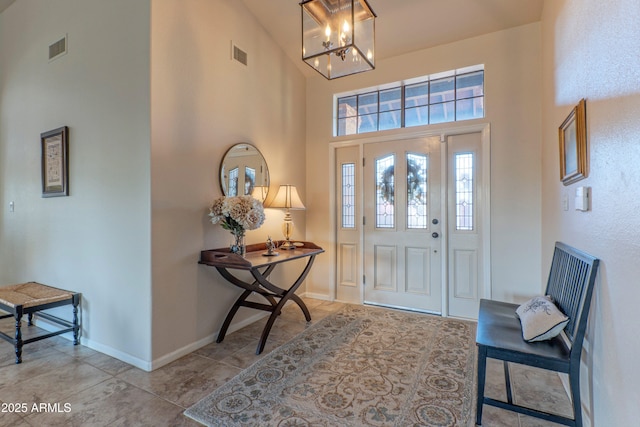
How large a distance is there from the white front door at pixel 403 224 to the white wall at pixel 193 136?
1.38 meters

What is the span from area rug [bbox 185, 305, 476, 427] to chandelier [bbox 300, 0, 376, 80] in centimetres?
234

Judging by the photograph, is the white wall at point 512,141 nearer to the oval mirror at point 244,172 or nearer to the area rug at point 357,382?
the area rug at point 357,382

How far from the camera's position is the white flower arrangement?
270 cm

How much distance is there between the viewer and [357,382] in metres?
2.19

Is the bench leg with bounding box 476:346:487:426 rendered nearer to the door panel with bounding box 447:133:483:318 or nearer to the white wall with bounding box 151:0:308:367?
the door panel with bounding box 447:133:483:318

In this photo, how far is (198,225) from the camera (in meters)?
2.73

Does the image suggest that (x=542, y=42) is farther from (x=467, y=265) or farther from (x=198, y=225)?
(x=198, y=225)

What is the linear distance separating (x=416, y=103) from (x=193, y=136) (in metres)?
2.53

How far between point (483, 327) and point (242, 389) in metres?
1.62

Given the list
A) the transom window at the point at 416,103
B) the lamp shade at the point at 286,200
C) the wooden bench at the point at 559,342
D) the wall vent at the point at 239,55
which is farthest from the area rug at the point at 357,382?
the wall vent at the point at 239,55

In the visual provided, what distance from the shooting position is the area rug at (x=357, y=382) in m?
1.82

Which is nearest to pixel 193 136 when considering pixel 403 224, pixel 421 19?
pixel 403 224

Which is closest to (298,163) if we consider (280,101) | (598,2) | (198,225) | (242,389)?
(280,101)

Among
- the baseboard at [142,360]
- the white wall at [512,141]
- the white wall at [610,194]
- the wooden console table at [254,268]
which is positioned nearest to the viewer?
the white wall at [610,194]
